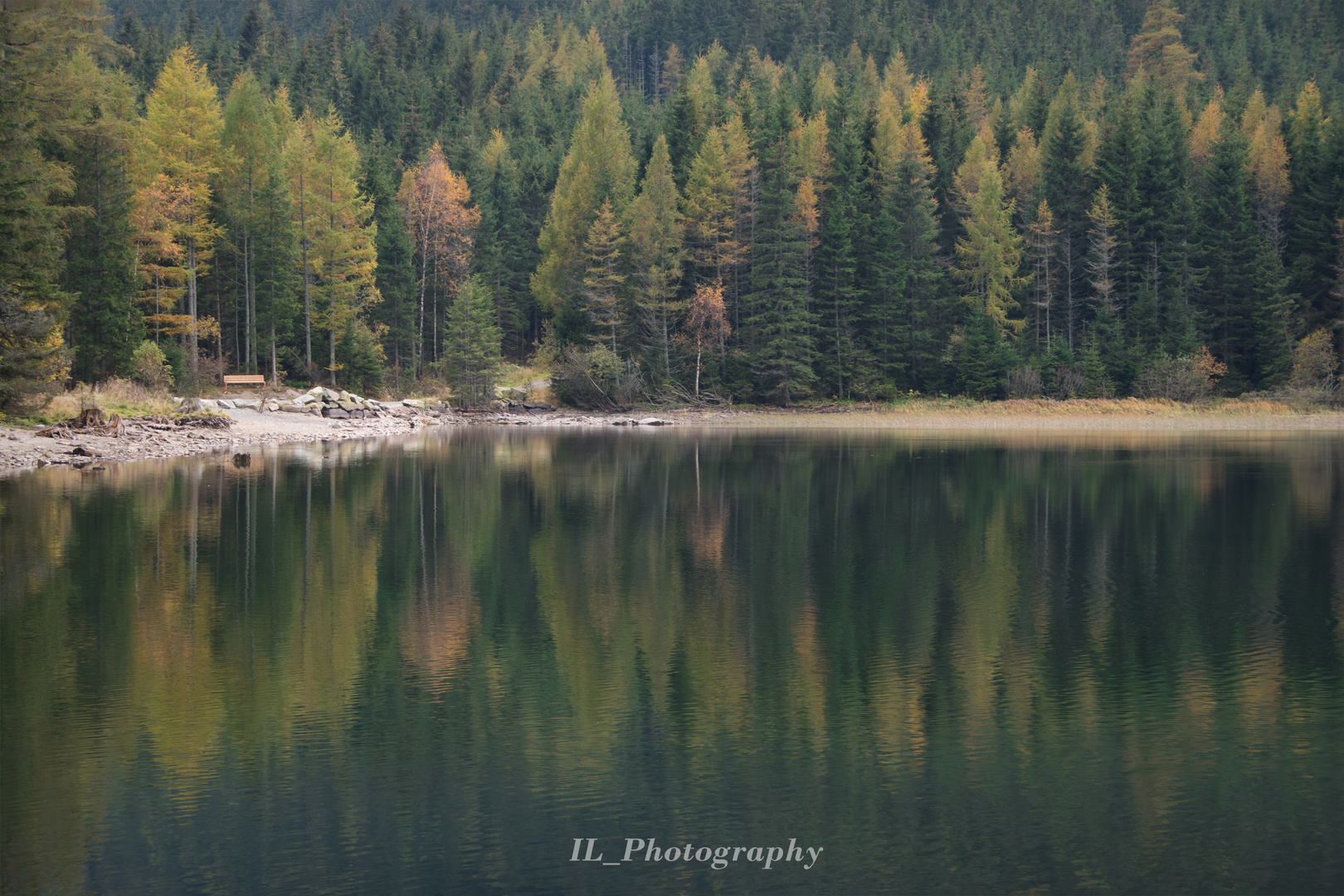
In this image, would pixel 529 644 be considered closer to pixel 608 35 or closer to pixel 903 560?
pixel 903 560

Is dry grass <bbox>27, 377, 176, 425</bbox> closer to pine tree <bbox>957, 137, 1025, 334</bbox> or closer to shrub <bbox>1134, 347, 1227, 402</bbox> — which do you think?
pine tree <bbox>957, 137, 1025, 334</bbox>

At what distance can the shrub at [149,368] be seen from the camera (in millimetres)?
49875

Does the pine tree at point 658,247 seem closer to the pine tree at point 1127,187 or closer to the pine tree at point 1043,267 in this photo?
the pine tree at point 1043,267

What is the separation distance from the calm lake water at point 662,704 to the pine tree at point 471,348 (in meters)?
47.7

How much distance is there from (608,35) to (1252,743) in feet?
641

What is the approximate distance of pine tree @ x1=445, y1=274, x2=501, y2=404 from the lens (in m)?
72.4

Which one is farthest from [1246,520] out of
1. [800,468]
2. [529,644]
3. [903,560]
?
[529,644]

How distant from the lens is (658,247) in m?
74.5

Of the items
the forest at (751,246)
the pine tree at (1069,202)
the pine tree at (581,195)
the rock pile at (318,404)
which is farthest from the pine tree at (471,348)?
the pine tree at (1069,202)

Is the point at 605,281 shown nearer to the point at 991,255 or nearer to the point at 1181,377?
the point at 991,255

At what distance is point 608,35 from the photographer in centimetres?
19100

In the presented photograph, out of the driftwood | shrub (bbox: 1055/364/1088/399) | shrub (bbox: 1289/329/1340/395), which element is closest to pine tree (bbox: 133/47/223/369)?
the driftwood

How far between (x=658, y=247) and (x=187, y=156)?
28734 millimetres

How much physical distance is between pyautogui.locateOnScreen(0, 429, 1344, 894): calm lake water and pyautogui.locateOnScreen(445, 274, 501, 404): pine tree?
47.7 m
